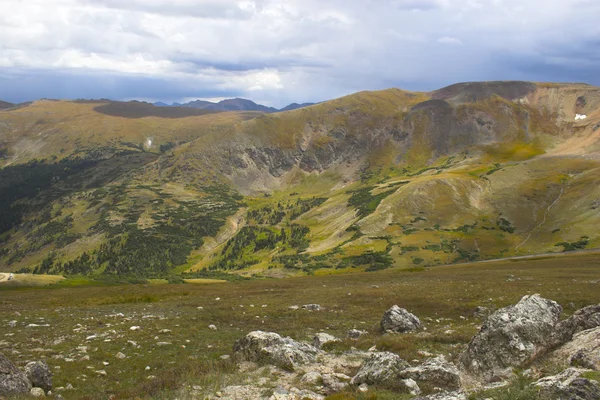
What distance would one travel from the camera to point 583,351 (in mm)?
15961

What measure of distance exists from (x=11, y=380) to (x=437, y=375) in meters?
18.7

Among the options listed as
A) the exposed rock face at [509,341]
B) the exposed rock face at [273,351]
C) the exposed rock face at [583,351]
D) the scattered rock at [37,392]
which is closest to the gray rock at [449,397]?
the exposed rock face at [509,341]

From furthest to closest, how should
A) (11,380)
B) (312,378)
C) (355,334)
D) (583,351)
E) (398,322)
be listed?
1. (398,322)
2. (355,334)
3. (312,378)
4. (11,380)
5. (583,351)

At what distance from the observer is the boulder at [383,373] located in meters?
16.7

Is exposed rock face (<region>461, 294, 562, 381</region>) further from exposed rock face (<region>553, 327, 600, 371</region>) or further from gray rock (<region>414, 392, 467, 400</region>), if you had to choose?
gray rock (<region>414, 392, 467, 400</region>)

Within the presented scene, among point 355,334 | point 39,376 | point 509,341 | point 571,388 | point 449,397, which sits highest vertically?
point 571,388

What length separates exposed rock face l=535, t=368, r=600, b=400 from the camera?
11.2 metres

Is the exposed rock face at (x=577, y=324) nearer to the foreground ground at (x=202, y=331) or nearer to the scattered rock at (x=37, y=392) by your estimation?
the foreground ground at (x=202, y=331)

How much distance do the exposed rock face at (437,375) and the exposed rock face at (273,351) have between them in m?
5.93

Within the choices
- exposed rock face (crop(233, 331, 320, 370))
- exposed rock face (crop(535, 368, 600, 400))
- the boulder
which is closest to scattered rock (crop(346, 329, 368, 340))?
exposed rock face (crop(233, 331, 320, 370))

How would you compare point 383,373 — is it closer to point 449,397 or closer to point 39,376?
point 449,397

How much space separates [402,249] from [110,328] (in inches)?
5191

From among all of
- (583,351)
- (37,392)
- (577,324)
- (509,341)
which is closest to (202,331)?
(37,392)

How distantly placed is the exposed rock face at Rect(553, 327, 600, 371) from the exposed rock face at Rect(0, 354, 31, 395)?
23.4 m
